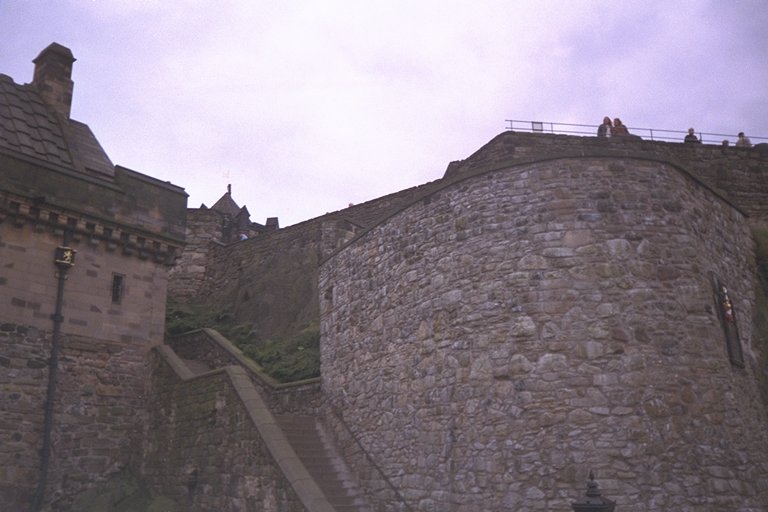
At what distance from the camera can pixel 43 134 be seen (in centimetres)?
1700

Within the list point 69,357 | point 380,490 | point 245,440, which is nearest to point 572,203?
point 380,490

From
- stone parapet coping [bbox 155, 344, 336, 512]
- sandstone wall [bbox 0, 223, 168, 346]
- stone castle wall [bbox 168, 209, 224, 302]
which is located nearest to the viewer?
stone parapet coping [bbox 155, 344, 336, 512]

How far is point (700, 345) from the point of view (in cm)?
1003

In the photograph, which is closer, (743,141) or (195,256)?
(743,141)

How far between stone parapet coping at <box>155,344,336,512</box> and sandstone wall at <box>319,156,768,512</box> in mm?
1371

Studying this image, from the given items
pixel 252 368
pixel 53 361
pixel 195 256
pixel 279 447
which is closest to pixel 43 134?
pixel 53 361

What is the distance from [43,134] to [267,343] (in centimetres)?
771

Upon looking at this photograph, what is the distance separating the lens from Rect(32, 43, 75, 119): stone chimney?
60.5ft

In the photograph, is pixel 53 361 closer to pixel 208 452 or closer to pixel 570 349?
pixel 208 452

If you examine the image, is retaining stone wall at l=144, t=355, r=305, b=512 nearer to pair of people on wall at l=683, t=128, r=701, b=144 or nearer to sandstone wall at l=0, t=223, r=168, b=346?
sandstone wall at l=0, t=223, r=168, b=346

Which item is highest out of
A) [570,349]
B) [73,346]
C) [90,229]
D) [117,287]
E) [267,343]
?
[90,229]

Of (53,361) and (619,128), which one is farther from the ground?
(619,128)

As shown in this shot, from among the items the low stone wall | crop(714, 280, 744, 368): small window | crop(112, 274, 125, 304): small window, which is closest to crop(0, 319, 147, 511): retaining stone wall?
crop(112, 274, 125, 304): small window

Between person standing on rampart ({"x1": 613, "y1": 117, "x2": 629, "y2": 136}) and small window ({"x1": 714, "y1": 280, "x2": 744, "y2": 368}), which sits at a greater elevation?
person standing on rampart ({"x1": 613, "y1": 117, "x2": 629, "y2": 136})
